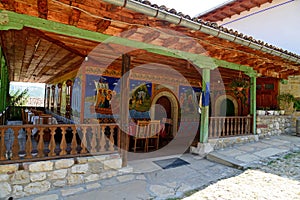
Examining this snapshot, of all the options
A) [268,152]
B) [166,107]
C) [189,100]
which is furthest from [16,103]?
[268,152]

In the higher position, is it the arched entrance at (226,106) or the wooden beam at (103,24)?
the wooden beam at (103,24)

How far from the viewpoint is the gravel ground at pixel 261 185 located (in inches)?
122

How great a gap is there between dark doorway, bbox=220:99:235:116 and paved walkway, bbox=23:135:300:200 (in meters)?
3.78

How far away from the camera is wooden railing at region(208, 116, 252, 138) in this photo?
19.4ft

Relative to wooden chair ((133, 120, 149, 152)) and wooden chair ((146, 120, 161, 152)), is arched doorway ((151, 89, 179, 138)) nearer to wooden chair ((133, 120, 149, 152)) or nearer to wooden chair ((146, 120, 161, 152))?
Answer: wooden chair ((146, 120, 161, 152))

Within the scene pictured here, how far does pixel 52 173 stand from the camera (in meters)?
3.32

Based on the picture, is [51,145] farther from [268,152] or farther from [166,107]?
[166,107]

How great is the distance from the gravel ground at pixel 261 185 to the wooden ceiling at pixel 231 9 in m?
7.86

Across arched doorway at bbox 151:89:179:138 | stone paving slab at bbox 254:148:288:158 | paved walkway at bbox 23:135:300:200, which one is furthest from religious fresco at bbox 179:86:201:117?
stone paving slab at bbox 254:148:288:158

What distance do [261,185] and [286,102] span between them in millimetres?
6070

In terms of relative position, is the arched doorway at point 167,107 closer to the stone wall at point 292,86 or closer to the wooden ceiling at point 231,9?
the stone wall at point 292,86

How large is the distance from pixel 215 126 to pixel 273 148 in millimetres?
1743

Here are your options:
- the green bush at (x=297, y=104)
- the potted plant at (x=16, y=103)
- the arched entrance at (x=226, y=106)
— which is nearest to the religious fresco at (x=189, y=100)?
the arched entrance at (x=226, y=106)

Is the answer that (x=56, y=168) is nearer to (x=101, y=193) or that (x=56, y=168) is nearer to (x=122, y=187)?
(x=101, y=193)
